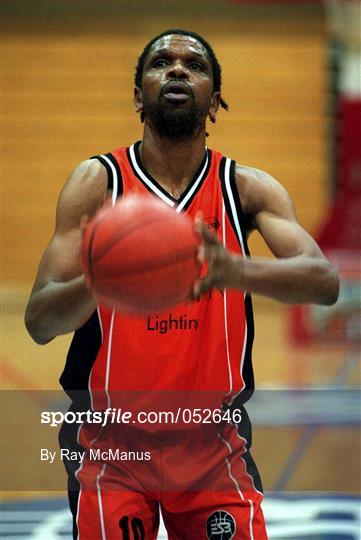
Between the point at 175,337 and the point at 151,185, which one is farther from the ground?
the point at 151,185

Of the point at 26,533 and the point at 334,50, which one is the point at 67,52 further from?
the point at 26,533

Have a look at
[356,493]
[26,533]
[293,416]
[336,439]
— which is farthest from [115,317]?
[293,416]

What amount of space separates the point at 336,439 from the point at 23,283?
748 cm

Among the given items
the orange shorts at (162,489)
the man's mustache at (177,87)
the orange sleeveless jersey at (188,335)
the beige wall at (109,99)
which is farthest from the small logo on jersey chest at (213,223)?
the beige wall at (109,99)

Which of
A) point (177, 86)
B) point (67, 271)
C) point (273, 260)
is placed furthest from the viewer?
point (177, 86)

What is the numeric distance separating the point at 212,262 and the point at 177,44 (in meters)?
0.94

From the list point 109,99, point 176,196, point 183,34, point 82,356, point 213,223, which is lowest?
point 82,356

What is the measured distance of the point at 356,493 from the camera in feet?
16.9

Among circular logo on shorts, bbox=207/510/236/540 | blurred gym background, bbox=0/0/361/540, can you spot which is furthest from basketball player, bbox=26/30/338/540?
blurred gym background, bbox=0/0/361/540

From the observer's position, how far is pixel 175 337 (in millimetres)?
2756

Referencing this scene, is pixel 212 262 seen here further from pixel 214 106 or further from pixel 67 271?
pixel 214 106

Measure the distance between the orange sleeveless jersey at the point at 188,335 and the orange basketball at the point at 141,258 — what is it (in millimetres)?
431

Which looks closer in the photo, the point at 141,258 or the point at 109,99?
the point at 141,258

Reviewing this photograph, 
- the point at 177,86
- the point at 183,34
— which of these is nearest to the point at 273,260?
the point at 177,86
